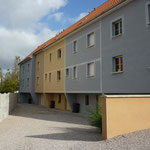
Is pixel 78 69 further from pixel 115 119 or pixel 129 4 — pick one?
pixel 115 119

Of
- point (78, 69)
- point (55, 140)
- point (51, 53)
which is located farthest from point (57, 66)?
point (55, 140)

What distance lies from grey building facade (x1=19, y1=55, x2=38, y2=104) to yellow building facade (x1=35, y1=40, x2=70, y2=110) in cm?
121

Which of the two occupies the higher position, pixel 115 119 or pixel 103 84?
pixel 103 84

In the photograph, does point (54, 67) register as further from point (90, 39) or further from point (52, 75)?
point (90, 39)

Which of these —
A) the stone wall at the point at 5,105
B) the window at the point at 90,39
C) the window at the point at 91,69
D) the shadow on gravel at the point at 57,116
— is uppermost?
the window at the point at 90,39

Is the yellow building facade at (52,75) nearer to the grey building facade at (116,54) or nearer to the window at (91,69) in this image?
the grey building facade at (116,54)

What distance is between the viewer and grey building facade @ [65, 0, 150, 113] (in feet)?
38.3

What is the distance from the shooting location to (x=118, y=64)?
13.9m

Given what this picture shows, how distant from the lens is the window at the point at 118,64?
13633mm

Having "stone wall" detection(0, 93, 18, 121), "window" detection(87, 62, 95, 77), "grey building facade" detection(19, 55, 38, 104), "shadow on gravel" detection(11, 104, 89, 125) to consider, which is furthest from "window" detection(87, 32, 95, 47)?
"grey building facade" detection(19, 55, 38, 104)

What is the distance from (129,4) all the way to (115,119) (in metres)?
8.78

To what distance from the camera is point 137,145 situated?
6207 mm

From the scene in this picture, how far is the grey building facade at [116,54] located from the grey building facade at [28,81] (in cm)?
1447

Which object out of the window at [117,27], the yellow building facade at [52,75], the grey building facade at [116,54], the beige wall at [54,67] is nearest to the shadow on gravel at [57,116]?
the grey building facade at [116,54]
